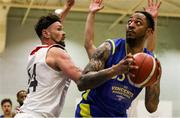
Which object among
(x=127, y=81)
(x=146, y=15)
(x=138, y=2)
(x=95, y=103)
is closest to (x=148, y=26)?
(x=146, y=15)

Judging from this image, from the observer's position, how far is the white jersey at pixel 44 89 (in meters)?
3.46

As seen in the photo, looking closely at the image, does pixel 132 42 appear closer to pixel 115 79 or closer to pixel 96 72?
pixel 115 79

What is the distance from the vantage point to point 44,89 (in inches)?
137

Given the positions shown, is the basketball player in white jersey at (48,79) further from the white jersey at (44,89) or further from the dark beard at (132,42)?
the dark beard at (132,42)

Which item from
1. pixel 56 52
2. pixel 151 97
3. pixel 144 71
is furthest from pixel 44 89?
pixel 151 97

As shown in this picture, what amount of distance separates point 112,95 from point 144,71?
391mm

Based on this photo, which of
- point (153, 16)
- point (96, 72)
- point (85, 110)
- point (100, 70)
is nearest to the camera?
point (96, 72)

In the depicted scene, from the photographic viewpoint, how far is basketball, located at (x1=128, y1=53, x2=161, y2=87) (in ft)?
10.6

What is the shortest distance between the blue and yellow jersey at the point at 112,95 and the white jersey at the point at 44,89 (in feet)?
0.85

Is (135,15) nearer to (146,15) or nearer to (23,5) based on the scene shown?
(146,15)

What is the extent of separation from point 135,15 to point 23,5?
9.84 m

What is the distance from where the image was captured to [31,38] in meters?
13.7

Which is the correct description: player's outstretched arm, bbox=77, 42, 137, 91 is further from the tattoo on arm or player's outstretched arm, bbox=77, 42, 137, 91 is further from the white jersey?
the white jersey

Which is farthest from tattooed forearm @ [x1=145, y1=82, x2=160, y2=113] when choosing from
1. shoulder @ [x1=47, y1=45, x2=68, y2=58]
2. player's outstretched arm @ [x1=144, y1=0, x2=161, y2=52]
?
shoulder @ [x1=47, y1=45, x2=68, y2=58]
